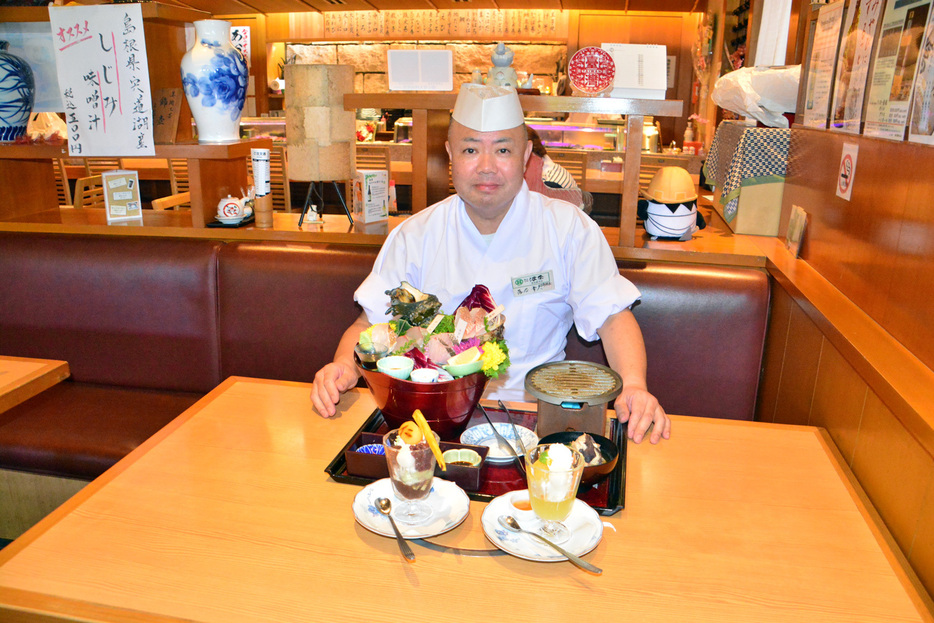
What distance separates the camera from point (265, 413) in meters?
1.45

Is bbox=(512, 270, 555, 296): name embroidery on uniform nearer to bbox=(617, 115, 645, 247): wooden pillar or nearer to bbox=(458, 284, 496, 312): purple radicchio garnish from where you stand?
bbox=(617, 115, 645, 247): wooden pillar

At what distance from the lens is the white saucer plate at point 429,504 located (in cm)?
102

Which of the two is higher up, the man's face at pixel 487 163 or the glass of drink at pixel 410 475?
the man's face at pixel 487 163

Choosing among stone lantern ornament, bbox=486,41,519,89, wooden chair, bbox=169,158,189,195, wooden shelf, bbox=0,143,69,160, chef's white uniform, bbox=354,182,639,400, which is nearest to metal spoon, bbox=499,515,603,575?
chef's white uniform, bbox=354,182,639,400

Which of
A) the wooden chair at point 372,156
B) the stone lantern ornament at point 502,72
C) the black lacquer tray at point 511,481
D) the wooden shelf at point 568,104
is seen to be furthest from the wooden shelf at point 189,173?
the wooden chair at point 372,156

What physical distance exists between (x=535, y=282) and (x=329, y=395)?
67 centimetres

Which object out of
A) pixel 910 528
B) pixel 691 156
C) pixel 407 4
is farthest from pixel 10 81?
pixel 407 4

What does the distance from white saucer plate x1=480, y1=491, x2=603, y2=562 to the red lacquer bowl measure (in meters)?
0.21

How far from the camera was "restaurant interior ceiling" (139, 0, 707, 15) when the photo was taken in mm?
6324

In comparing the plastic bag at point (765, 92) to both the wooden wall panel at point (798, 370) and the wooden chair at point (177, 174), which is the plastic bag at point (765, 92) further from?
the wooden chair at point (177, 174)

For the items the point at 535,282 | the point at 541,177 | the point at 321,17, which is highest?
the point at 321,17

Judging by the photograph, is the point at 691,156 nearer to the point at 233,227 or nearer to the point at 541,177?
the point at 541,177

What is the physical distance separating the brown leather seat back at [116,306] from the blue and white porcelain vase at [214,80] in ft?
1.35

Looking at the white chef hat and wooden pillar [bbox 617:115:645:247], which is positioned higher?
the white chef hat
